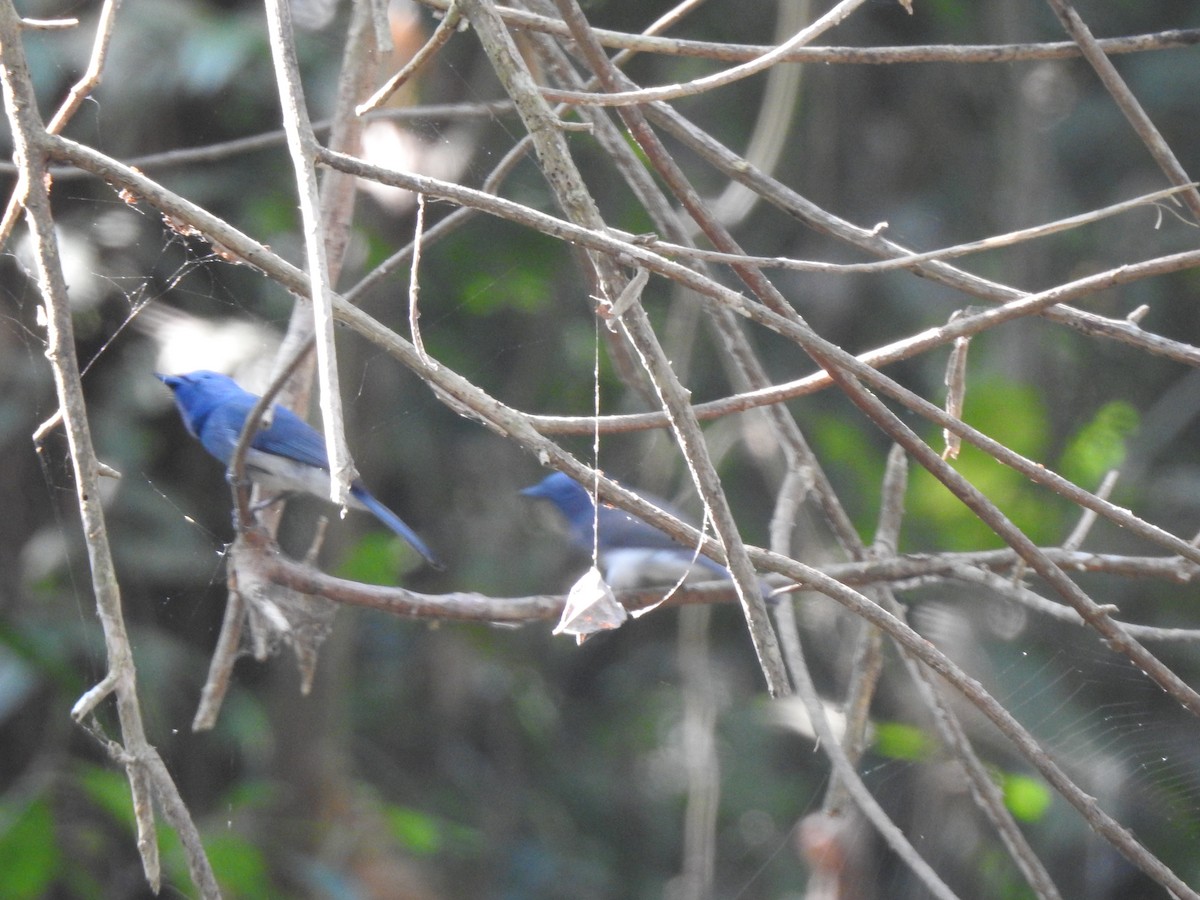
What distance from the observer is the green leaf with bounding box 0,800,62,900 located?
3971 millimetres

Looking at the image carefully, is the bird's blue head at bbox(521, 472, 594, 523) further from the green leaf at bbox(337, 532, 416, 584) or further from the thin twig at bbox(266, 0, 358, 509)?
the thin twig at bbox(266, 0, 358, 509)

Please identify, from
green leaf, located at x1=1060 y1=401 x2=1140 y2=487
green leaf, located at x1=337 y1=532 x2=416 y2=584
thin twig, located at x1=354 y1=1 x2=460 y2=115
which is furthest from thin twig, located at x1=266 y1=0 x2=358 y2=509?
green leaf, located at x1=337 y1=532 x2=416 y2=584

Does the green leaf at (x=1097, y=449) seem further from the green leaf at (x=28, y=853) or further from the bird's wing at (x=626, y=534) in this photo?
the green leaf at (x=28, y=853)

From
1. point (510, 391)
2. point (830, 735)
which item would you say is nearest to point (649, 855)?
point (510, 391)

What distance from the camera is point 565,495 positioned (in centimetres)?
451

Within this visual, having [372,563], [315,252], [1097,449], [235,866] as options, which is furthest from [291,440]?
[1097,449]

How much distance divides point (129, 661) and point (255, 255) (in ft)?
1.54

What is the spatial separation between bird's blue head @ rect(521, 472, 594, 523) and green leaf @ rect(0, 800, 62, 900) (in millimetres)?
1933

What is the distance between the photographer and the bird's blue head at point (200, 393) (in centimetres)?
372

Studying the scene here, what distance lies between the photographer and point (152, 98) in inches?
194

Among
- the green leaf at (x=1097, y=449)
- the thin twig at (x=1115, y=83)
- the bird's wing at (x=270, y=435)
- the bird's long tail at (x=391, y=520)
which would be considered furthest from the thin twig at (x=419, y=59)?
the green leaf at (x=1097, y=449)

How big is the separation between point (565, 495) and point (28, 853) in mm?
2128

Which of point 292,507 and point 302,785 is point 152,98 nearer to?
point 292,507

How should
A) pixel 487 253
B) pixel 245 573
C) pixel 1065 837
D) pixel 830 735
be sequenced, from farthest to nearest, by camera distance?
pixel 487 253, pixel 1065 837, pixel 245 573, pixel 830 735
